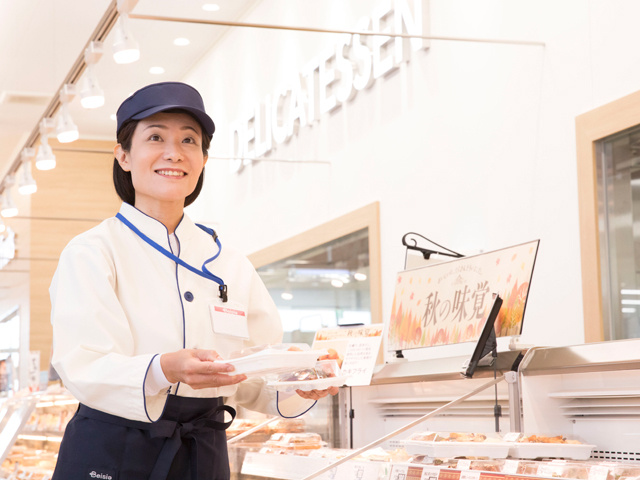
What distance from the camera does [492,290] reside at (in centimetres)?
285

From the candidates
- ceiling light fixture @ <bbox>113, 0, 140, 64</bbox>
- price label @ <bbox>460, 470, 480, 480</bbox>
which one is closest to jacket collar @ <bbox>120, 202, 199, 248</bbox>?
price label @ <bbox>460, 470, 480, 480</bbox>

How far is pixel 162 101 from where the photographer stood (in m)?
1.58

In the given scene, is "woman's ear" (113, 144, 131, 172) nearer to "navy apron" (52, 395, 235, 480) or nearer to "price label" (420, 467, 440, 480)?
"navy apron" (52, 395, 235, 480)

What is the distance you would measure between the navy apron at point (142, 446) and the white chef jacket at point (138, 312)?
0.05 metres

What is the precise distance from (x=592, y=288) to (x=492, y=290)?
996 millimetres

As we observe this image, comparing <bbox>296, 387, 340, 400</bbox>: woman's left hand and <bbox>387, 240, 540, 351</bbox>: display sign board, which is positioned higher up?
<bbox>387, 240, 540, 351</bbox>: display sign board

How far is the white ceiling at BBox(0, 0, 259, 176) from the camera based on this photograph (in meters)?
7.63

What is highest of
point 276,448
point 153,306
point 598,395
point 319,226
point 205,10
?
point 205,10

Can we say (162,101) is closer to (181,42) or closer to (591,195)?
(591,195)

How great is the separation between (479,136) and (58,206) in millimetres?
7962

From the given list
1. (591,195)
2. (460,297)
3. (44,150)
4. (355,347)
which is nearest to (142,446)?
(460,297)

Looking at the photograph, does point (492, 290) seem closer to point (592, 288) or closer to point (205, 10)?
point (592, 288)

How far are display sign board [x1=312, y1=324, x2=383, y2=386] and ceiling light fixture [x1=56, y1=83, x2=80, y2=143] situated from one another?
2.42m

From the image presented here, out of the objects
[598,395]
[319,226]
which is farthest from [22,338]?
[598,395]
